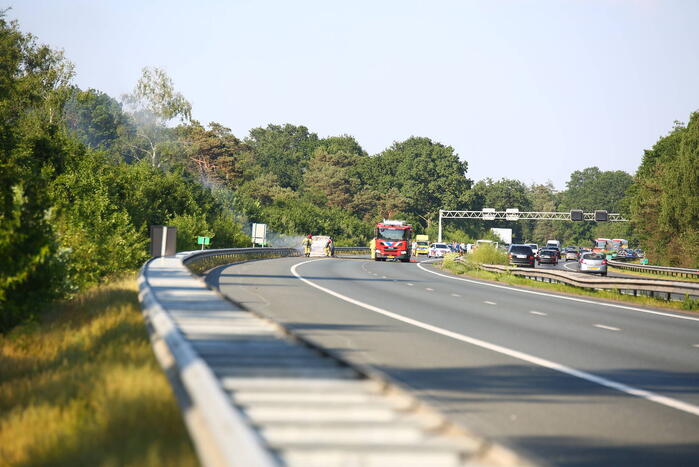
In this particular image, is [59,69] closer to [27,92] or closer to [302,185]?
[27,92]

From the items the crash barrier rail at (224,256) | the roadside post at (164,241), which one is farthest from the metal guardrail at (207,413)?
the crash barrier rail at (224,256)

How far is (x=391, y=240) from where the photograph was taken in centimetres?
6869

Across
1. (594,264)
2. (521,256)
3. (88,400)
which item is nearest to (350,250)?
(594,264)

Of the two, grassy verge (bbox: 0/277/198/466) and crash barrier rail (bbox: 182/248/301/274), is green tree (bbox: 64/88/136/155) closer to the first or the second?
crash barrier rail (bbox: 182/248/301/274)

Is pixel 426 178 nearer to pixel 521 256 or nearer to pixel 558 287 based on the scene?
pixel 521 256

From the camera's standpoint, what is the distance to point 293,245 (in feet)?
281

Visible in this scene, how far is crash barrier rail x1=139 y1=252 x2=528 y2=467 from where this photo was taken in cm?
446

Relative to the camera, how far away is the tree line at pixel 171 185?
16.0 meters

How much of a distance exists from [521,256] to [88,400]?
5315 cm

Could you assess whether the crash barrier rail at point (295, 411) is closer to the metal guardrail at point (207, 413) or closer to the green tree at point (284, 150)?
the metal guardrail at point (207, 413)

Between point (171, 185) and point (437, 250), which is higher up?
point (171, 185)

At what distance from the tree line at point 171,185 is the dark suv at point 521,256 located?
15246mm

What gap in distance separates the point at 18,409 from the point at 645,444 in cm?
566

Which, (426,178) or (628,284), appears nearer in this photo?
(628,284)
